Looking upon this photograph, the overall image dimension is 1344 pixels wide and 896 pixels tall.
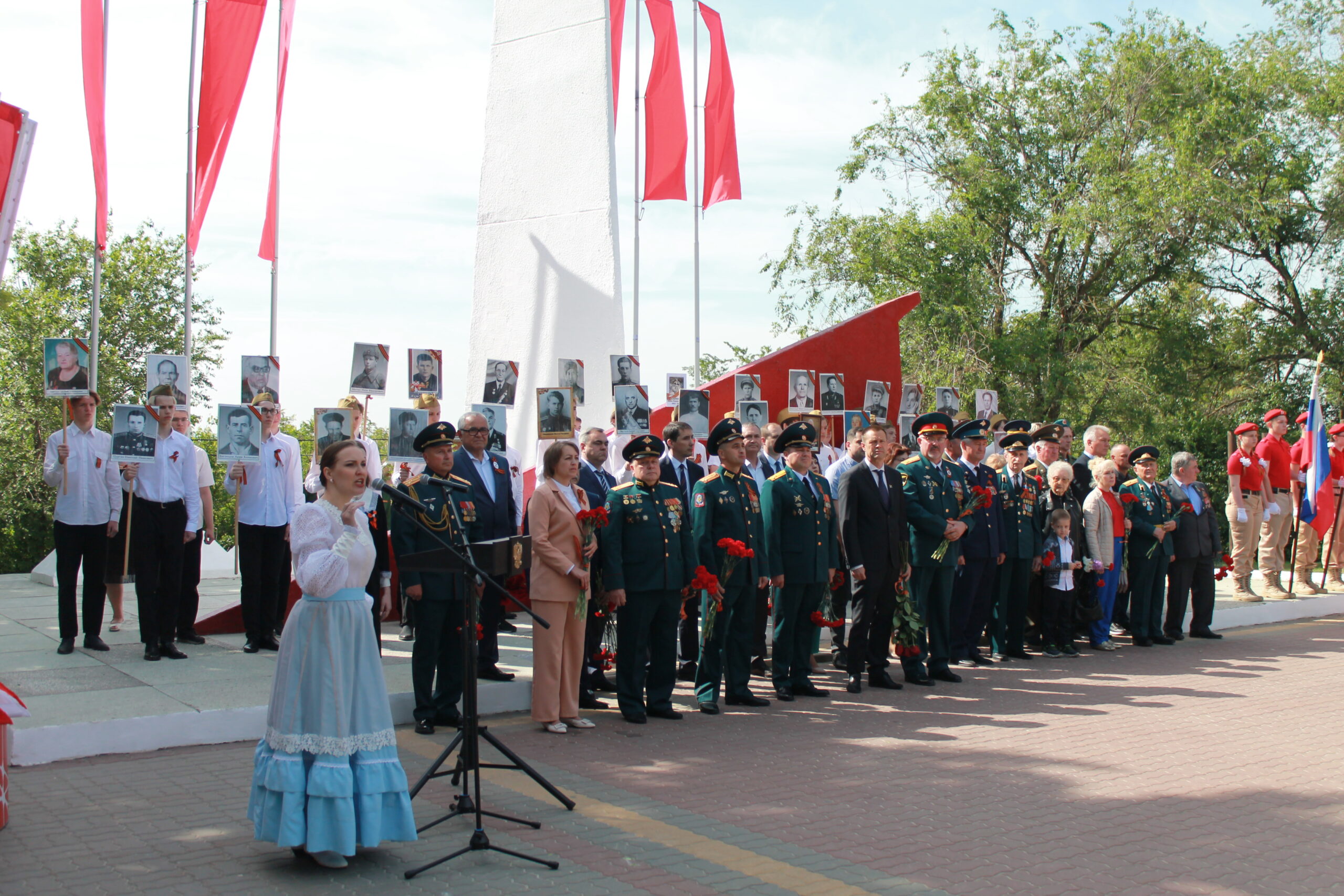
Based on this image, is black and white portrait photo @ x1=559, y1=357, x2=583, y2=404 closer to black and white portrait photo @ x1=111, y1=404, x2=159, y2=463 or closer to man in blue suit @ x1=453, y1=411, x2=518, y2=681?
man in blue suit @ x1=453, y1=411, x2=518, y2=681

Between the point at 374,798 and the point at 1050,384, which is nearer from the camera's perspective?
the point at 374,798

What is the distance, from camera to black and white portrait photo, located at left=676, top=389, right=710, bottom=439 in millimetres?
10922

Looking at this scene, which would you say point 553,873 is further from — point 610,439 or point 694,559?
point 610,439

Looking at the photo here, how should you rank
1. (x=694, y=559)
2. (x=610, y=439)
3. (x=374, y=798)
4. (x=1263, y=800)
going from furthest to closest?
(x=610, y=439)
(x=694, y=559)
(x=1263, y=800)
(x=374, y=798)

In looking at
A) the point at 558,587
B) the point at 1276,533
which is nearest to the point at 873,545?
the point at 558,587

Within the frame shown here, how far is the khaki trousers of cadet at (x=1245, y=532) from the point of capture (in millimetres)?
13422

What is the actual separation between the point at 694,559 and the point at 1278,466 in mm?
10211

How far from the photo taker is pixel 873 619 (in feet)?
28.4

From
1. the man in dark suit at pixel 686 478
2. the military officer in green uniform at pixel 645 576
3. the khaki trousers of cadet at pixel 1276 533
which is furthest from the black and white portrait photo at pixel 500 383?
the khaki trousers of cadet at pixel 1276 533

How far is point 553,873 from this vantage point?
4406 millimetres

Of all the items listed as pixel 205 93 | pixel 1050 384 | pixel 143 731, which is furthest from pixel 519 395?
pixel 1050 384

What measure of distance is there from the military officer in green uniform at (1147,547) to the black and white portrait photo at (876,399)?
3251 millimetres

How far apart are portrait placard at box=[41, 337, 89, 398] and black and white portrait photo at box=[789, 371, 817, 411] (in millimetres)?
7538

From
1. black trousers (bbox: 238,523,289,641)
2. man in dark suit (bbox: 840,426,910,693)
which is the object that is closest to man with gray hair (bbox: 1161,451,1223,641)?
man in dark suit (bbox: 840,426,910,693)
